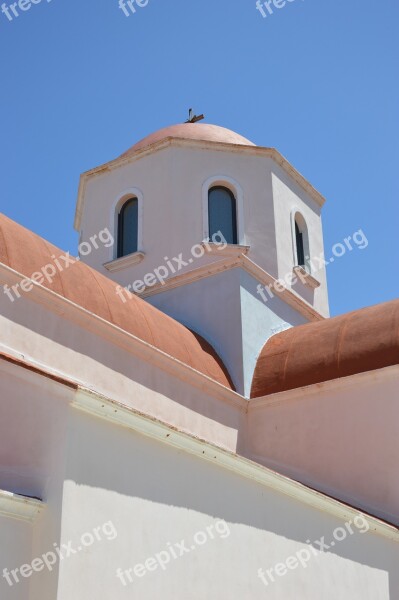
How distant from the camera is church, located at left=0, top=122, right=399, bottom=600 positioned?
17.1 ft

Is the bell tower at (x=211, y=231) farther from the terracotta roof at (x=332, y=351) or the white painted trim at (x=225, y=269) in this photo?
the terracotta roof at (x=332, y=351)

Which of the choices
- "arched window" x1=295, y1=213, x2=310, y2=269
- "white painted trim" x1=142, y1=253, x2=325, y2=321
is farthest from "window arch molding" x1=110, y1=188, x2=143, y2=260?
"arched window" x1=295, y1=213, x2=310, y2=269

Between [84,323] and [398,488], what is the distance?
13.1 ft

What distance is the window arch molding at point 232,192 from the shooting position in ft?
39.7

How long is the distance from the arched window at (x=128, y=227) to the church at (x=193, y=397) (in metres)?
0.04

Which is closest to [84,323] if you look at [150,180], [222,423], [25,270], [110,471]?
[25,270]

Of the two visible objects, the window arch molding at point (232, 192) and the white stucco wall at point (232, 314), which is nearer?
the white stucco wall at point (232, 314)

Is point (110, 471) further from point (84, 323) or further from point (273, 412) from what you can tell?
point (273, 412)

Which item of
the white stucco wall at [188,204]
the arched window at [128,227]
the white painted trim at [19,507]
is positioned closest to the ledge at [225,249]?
the white stucco wall at [188,204]

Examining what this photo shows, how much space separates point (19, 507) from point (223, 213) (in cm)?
812

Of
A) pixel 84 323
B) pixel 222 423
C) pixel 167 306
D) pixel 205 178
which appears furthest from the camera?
pixel 205 178

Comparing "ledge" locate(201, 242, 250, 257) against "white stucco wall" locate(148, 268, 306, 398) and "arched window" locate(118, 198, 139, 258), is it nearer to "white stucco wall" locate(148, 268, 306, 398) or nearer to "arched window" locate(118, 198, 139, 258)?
"white stucco wall" locate(148, 268, 306, 398)

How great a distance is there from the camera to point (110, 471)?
5406 millimetres

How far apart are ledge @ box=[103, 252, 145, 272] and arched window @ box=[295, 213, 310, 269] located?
268cm
